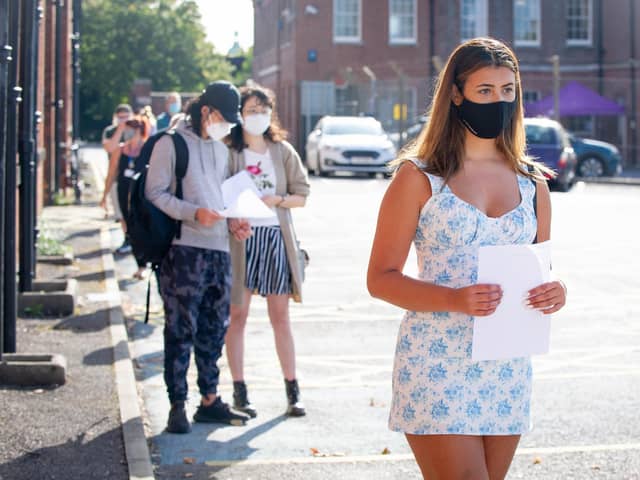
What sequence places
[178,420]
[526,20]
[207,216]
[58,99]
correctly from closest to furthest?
1. [207,216]
2. [178,420]
3. [58,99]
4. [526,20]

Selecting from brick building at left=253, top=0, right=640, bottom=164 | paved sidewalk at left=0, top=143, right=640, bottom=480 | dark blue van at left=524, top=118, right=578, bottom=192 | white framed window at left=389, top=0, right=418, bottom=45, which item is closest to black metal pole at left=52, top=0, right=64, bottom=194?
paved sidewalk at left=0, top=143, right=640, bottom=480

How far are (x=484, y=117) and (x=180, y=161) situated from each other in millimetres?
3360

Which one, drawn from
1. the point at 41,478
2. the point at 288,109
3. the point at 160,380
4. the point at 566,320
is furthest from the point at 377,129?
the point at 41,478

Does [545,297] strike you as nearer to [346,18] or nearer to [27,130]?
[27,130]

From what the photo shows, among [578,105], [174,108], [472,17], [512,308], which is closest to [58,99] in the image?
[174,108]

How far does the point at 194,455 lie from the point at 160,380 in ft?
6.64

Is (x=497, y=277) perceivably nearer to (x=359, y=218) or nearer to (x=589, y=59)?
(x=359, y=218)

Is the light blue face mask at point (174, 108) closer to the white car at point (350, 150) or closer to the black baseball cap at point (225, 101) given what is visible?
the black baseball cap at point (225, 101)

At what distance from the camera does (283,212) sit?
7.74m

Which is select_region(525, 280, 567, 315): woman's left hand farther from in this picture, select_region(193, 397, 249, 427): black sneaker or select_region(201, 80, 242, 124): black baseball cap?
select_region(193, 397, 249, 427): black sneaker

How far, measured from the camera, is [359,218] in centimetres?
2200

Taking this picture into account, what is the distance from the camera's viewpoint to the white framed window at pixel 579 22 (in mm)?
49250

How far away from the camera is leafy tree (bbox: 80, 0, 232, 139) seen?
76.3 meters

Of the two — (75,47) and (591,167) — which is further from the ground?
(75,47)
